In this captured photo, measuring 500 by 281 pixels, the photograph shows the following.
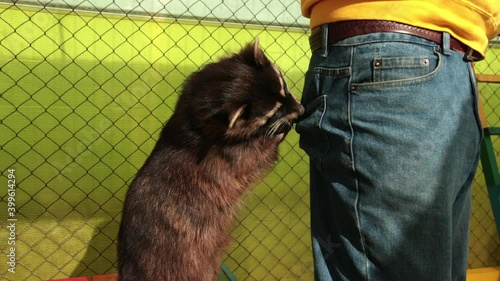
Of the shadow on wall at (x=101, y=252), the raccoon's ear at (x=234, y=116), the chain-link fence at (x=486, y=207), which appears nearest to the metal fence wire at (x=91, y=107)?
the shadow on wall at (x=101, y=252)

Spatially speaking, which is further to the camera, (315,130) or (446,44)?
(315,130)

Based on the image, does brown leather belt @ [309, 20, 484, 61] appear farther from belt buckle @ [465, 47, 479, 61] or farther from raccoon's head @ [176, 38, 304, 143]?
raccoon's head @ [176, 38, 304, 143]

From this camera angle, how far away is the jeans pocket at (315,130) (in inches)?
59.1

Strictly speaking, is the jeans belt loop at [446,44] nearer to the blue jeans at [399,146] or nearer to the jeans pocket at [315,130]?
the blue jeans at [399,146]

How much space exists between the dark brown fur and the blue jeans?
718 millimetres

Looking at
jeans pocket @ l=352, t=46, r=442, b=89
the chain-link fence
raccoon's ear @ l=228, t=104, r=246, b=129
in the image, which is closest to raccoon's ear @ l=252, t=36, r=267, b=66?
raccoon's ear @ l=228, t=104, r=246, b=129

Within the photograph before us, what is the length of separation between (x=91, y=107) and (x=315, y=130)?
2487 mm

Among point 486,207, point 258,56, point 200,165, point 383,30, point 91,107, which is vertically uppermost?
point 383,30

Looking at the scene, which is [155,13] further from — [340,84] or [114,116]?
[340,84]

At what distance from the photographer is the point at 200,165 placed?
222 cm

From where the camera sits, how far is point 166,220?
2.18 meters

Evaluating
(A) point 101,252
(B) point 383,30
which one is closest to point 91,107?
(A) point 101,252

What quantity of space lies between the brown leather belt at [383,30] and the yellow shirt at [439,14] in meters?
0.01

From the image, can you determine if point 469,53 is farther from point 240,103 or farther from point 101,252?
point 101,252
